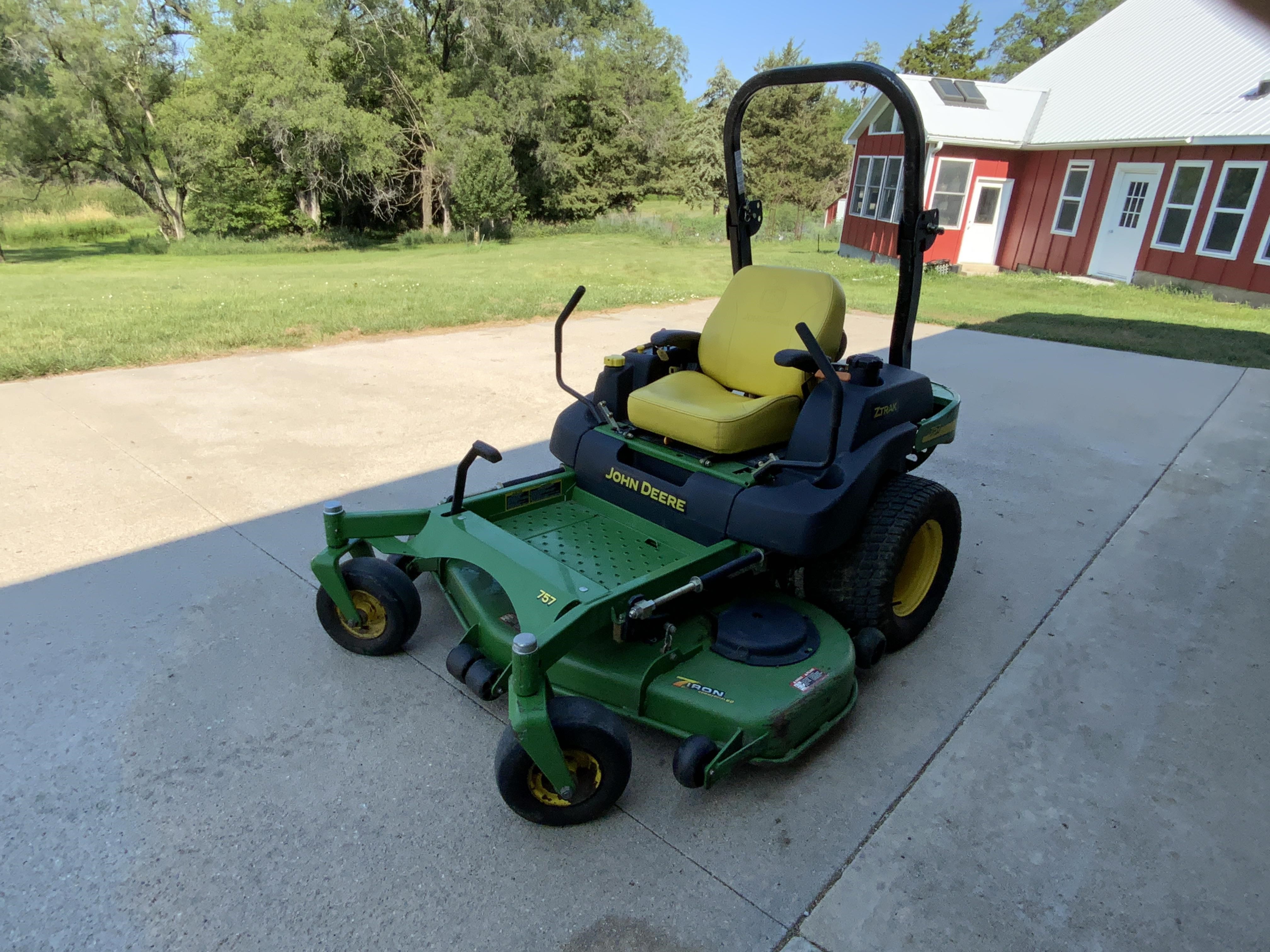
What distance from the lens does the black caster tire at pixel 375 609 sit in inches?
113

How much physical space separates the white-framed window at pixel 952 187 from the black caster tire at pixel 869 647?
15.8 m

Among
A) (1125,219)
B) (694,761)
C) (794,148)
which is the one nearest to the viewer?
(694,761)

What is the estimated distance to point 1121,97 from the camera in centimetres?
1560

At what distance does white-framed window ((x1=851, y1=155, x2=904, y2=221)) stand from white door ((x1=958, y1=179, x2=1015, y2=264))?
4.97ft

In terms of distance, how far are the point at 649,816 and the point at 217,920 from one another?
111cm

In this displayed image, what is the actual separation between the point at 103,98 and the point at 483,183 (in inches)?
399

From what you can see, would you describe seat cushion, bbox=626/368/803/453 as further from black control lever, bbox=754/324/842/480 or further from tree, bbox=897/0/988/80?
tree, bbox=897/0/988/80

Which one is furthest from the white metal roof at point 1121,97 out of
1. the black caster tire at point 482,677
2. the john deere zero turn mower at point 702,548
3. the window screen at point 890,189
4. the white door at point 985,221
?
the black caster tire at point 482,677

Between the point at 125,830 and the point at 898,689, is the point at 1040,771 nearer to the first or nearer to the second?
the point at 898,689

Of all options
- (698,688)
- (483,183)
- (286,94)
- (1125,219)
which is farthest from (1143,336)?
(286,94)

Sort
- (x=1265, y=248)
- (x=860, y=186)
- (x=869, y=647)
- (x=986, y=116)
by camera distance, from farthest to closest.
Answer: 1. (x=860, y=186)
2. (x=986, y=116)
3. (x=1265, y=248)
4. (x=869, y=647)

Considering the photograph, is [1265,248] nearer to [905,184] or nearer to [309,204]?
[905,184]

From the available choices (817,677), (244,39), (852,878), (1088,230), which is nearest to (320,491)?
(817,677)

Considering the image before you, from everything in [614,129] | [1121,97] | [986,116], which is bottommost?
[614,129]
